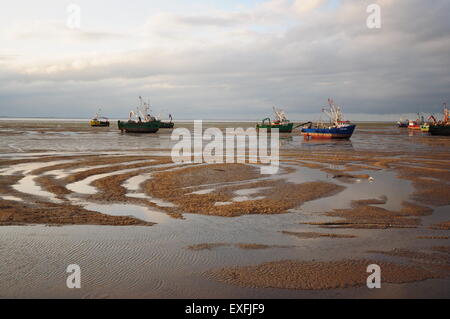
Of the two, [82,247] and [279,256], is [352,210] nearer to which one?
[279,256]

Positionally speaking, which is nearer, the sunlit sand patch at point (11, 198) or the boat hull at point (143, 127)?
the sunlit sand patch at point (11, 198)

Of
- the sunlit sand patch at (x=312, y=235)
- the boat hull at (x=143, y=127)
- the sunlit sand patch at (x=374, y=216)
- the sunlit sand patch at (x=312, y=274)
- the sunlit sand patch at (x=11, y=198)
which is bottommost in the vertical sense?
the sunlit sand patch at (x=312, y=274)

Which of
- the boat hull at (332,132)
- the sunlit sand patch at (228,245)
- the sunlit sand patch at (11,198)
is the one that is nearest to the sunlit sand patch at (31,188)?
the sunlit sand patch at (11,198)

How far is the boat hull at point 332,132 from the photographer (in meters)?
68.1

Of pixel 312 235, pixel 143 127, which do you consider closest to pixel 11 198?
pixel 312 235

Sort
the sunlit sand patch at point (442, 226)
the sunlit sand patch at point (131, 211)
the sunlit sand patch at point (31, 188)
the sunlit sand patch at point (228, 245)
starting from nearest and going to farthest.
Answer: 1. the sunlit sand patch at point (228, 245)
2. the sunlit sand patch at point (442, 226)
3. the sunlit sand patch at point (131, 211)
4. the sunlit sand patch at point (31, 188)

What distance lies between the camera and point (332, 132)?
69875 mm

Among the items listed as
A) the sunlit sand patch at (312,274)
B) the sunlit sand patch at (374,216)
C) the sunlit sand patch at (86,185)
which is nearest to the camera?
the sunlit sand patch at (312,274)

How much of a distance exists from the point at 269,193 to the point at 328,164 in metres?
13.3

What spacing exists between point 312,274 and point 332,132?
215 ft

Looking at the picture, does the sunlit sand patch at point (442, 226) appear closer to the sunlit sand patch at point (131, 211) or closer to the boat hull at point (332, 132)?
the sunlit sand patch at point (131, 211)

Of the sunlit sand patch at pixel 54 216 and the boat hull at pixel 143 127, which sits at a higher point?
the boat hull at pixel 143 127

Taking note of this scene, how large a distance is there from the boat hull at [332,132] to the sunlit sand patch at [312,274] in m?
63.0
